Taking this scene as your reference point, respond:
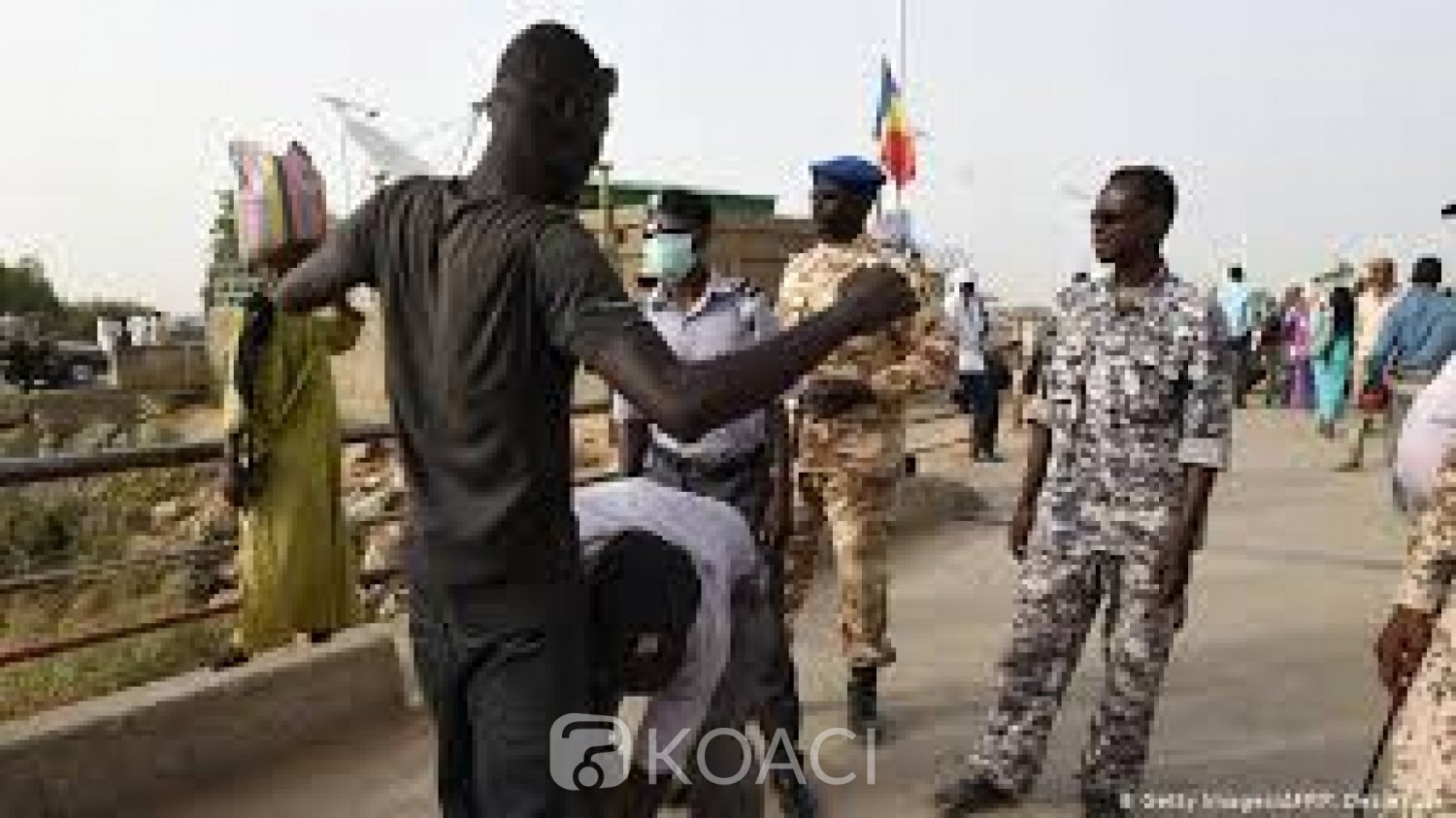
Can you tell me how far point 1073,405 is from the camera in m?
4.13

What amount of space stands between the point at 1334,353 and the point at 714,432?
1232cm

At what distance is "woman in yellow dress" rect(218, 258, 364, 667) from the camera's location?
504 centimetres

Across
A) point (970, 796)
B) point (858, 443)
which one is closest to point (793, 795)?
point (970, 796)

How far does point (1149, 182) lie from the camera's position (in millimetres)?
3973

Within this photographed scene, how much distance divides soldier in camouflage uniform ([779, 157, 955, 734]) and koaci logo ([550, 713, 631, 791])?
220cm

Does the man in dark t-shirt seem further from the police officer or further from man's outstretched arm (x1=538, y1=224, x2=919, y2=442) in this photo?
the police officer

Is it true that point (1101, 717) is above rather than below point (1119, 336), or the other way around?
below

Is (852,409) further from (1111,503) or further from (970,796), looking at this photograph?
(970,796)

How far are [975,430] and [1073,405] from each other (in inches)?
359

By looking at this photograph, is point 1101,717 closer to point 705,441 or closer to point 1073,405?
point 1073,405

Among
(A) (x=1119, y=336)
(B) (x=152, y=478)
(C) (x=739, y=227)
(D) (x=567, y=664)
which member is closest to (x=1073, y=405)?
(A) (x=1119, y=336)

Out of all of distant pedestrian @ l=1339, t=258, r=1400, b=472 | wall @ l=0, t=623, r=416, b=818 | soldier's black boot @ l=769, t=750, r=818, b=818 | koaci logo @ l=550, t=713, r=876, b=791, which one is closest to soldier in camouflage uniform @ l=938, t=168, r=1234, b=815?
soldier's black boot @ l=769, t=750, r=818, b=818

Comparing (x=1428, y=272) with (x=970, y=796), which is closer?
(x=970, y=796)

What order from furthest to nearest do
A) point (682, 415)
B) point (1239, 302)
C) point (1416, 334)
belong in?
point (1239, 302) < point (1416, 334) < point (682, 415)
